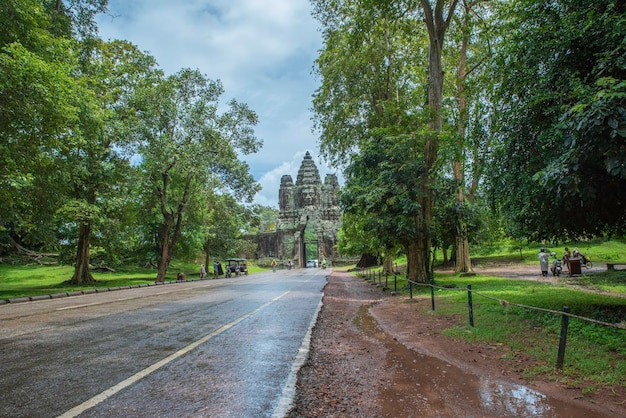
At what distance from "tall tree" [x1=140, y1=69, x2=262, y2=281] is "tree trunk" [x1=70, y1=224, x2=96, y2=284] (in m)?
4.46

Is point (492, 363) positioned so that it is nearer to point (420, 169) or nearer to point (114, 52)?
point (420, 169)

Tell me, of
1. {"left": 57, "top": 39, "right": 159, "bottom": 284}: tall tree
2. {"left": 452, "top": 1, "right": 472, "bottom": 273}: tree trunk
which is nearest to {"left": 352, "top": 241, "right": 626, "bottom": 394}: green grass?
{"left": 452, "top": 1, "right": 472, "bottom": 273}: tree trunk

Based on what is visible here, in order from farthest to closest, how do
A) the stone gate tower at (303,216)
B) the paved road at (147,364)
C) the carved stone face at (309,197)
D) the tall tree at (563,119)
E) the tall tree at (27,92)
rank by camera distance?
the carved stone face at (309,197)
the stone gate tower at (303,216)
the tall tree at (27,92)
the tall tree at (563,119)
the paved road at (147,364)

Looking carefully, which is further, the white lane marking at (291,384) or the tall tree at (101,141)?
the tall tree at (101,141)

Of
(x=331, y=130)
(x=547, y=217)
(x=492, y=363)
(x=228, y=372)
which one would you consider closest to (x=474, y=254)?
(x=331, y=130)

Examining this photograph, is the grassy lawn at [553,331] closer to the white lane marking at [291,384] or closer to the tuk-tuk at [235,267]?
the white lane marking at [291,384]

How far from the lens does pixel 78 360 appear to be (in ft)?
16.3

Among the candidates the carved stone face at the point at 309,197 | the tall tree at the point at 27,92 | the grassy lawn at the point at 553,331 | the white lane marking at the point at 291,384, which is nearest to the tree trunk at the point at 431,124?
the grassy lawn at the point at 553,331

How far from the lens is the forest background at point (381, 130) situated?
643 cm

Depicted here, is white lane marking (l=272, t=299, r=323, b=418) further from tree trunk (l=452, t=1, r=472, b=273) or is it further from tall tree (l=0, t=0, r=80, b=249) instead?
tall tree (l=0, t=0, r=80, b=249)

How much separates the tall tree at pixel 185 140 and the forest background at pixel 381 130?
12cm

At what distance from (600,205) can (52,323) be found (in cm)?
1029

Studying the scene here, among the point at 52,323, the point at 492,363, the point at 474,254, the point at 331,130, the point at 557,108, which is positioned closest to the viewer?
the point at 492,363

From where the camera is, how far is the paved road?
3.56 m
